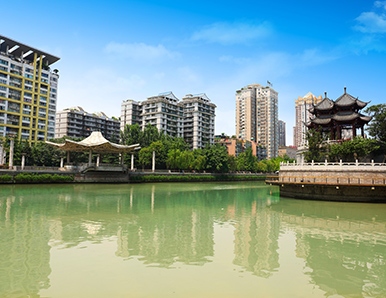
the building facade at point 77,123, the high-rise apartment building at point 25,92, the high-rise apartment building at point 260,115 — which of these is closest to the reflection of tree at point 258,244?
the high-rise apartment building at point 25,92

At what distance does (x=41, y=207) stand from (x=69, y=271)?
12705mm

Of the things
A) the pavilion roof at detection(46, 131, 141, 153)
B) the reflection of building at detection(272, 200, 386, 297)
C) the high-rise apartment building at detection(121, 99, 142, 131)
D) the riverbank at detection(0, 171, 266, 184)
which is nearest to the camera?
the reflection of building at detection(272, 200, 386, 297)

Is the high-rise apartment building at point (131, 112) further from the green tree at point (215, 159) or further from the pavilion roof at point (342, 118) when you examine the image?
the pavilion roof at point (342, 118)

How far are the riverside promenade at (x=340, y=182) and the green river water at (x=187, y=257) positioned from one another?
9.06 metres

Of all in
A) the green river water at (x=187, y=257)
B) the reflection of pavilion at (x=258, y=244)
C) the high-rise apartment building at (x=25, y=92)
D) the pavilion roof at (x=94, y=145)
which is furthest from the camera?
the high-rise apartment building at (x=25, y=92)

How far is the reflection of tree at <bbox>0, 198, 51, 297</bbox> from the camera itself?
20.7 ft

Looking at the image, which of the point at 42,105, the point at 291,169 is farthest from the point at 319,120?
the point at 42,105

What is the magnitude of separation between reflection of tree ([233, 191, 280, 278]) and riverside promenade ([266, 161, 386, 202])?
11.1 meters

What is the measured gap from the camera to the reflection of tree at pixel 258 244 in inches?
314

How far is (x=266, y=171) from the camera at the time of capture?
286ft

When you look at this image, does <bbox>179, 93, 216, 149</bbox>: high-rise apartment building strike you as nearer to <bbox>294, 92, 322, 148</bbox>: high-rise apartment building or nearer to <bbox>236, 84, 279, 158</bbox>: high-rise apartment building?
<bbox>236, 84, 279, 158</bbox>: high-rise apartment building

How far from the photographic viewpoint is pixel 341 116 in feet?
115

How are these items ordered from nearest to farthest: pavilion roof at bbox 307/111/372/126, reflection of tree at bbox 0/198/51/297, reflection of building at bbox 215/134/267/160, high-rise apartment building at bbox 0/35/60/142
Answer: reflection of tree at bbox 0/198/51/297 < pavilion roof at bbox 307/111/372/126 < high-rise apartment building at bbox 0/35/60/142 < reflection of building at bbox 215/134/267/160

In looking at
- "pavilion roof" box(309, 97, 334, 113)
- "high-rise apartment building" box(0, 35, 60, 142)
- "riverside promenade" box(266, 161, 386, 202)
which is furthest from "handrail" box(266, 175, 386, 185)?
"high-rise apartment building" box(0, 35, 60, 142)
